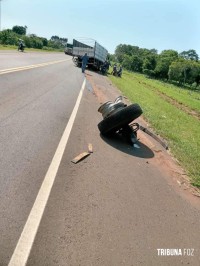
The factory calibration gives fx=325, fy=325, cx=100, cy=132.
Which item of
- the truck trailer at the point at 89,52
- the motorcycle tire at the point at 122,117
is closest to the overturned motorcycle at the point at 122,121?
the motorcycle tire at the point at 122,117

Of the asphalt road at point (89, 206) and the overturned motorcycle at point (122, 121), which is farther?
the overturned motorcycle at point (122, 121)

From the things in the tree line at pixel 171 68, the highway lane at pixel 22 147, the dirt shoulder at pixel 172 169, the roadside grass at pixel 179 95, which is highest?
the highway lane at pixel 22 147

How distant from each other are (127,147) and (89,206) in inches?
150

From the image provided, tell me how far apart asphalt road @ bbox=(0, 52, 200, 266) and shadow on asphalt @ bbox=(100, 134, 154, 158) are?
4 cm

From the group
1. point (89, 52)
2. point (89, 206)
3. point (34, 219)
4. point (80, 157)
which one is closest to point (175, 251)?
point (89, 206)

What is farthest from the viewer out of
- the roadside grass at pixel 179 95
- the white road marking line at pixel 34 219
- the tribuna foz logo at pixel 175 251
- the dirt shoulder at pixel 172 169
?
the roadside grass at pixel 179 95

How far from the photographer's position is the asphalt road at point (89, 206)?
3.46 meters

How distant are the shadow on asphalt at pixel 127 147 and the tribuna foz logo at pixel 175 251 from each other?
12.2 feet

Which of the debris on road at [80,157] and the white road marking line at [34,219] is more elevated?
the white road marking line at [34,219]

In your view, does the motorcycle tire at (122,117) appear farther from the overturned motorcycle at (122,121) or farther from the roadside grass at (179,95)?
the roadside grass at (179,95)

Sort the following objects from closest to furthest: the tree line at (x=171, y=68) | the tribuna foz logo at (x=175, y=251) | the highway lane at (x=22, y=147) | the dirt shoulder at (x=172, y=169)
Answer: the highway lane at (x=22, y=147), the tribuna foz logo at (x=175, y=251), the dirt shoulder at (x=172, y=169), the tree line at (x=171, y=68)

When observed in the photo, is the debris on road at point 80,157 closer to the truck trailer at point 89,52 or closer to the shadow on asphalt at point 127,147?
the shadow on asphalt at point 127,147

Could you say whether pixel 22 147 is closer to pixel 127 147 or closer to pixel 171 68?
pixel 127 147

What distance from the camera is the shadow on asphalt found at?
7.80m
